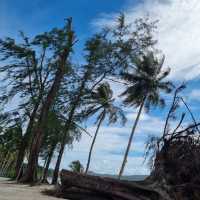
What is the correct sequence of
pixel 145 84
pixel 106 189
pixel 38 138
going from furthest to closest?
pixel 145 84 < pixel 38 138 < pixel 106 189

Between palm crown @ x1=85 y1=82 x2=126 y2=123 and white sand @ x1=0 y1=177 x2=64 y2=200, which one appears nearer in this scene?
white sand @ x1=0 y1=177 x2=64 y2=200

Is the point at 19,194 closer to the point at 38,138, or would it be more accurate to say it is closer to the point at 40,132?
the point at 38,138

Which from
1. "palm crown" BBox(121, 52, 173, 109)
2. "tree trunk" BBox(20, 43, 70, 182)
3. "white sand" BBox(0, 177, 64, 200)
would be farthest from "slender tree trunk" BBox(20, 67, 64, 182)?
"palm crown" BBox(121, 52, 173, 109)

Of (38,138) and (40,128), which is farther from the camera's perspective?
(40,128)

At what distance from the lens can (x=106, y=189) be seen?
10516 millimetres

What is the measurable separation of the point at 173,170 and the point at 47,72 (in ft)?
43.6

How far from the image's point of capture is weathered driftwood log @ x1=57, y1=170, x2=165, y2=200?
34.2 feet

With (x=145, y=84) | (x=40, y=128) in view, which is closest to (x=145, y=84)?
(x=145, y=84)

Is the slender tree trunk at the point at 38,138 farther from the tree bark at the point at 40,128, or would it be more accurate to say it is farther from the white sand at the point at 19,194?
the white sand at the point at 19,194

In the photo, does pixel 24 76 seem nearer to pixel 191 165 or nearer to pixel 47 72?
pixel 47 72

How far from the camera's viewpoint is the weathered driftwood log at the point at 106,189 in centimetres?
1044

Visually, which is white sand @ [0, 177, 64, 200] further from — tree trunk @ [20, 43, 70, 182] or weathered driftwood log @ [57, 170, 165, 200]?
tree trunk @ [20, 43, 70, 182]

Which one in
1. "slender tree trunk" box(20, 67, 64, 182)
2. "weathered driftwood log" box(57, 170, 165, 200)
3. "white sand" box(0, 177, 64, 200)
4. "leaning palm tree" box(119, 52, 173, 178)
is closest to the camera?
"white sand" box(0, 177, 64, 200)

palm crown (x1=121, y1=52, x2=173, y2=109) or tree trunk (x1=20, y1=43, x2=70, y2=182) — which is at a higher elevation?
palm crown (x1=121, y1=52, x2=173, y2=109)
